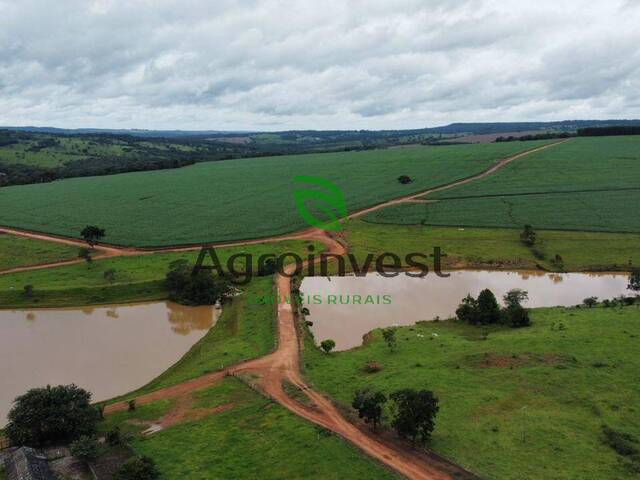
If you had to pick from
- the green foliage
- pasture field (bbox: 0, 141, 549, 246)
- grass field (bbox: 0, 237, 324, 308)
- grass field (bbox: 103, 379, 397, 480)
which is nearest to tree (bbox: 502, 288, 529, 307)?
the green foliage

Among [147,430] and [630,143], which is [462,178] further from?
[147,430]

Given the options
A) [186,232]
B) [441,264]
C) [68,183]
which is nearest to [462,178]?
[441,264]

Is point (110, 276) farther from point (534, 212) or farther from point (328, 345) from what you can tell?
point (534, 212)

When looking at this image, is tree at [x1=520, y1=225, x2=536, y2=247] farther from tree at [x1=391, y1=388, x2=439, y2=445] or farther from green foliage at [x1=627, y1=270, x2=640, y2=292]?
tree at [x1=391, y1=388, x2=439, y2=445]

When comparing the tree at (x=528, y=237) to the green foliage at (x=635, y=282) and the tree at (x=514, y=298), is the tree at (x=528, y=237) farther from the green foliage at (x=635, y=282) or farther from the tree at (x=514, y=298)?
the tree at (x=514, y=298)

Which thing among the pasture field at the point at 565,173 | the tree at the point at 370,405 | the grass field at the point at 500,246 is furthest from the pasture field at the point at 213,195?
the tree at the point at 370,405
